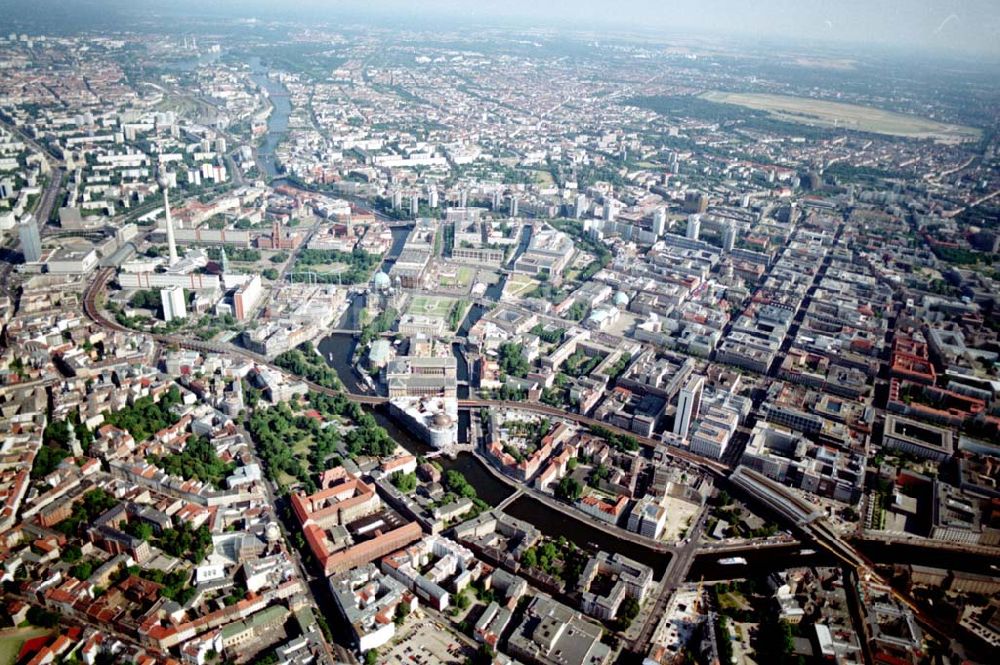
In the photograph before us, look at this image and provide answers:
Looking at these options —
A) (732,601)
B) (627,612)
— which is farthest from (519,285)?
(627,612)

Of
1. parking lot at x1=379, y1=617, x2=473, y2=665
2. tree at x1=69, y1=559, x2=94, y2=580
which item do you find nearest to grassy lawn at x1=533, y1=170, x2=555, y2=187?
parking lot at x1=379, y1=617, x2=473, y2=665

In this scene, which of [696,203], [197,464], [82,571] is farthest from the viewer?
[696,203]

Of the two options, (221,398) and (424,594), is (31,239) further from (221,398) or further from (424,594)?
(424,594)

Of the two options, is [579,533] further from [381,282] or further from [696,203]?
[696,203]

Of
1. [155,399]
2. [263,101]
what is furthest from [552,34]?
[155,399]

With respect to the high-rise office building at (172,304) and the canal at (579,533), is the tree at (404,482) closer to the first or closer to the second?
the canal at (579,533)
